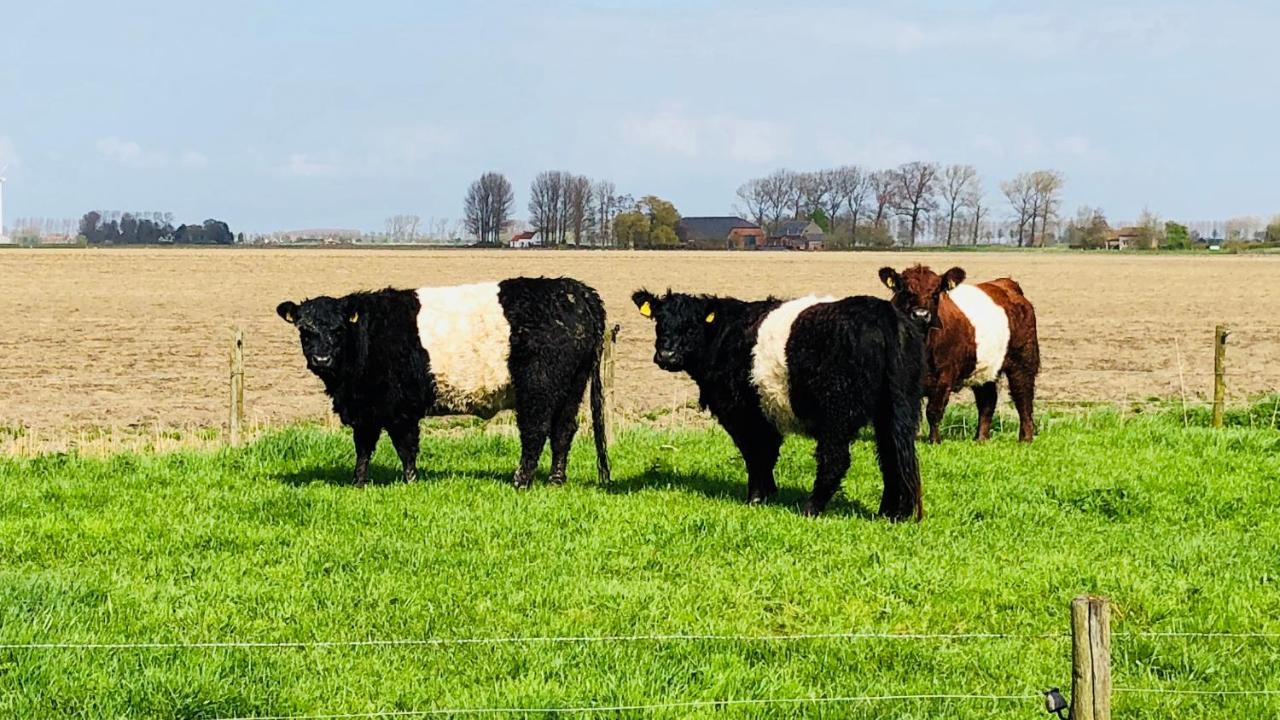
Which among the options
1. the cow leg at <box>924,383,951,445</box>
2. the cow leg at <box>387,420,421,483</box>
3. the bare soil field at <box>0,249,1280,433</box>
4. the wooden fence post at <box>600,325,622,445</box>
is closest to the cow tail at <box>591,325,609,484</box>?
the cow leg at <box>387,420,421,483</box>

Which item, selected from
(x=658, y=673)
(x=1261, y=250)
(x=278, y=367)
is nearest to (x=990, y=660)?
(x=658, y=673)

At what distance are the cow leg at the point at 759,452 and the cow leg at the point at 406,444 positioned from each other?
3087 mm

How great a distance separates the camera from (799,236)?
546 feet

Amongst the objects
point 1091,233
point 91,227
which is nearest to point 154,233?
point 91,227

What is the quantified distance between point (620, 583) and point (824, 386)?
2.84 m

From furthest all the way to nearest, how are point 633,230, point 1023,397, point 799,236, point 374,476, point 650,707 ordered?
point 799,236 → point 633,230 → point 1023,397 → point 374,476 → point 650,707

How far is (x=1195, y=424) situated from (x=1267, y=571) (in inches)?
307

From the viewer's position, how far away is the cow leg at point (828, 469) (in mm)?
9531

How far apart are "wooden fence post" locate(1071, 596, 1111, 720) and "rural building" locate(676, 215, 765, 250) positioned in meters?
151

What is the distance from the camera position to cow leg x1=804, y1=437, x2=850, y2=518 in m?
9.53

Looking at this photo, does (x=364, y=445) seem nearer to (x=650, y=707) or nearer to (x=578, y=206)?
(x=650, y=707)

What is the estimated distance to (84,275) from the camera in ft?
190

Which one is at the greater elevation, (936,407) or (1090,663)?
(1090,663)

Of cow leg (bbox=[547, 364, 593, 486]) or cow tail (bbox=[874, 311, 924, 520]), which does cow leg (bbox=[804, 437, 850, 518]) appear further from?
cow leg (bbox=[547, 364, 593, 486])
